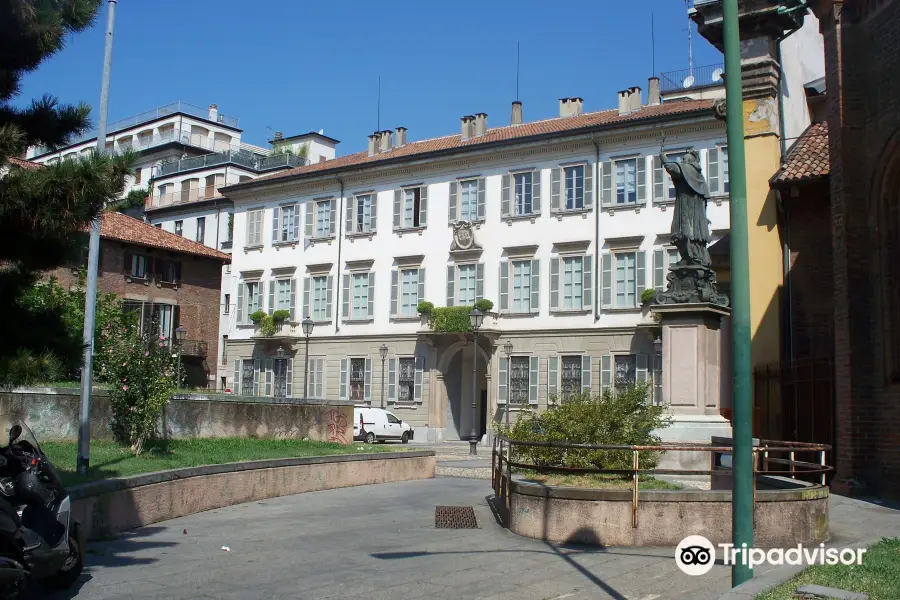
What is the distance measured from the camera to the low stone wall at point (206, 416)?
49.2ft

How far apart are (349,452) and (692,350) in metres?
8.10

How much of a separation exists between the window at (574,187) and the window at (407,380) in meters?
10.3

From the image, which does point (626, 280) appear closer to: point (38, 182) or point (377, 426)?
point (377, 426)

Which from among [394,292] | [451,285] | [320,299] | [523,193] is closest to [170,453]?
[451,285]

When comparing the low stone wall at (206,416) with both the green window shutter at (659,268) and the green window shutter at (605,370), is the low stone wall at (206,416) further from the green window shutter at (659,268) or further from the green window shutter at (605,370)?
the green window shutter at (659,268)

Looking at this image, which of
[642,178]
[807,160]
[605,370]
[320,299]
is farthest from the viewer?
[320,299]

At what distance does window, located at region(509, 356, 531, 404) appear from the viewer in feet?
125

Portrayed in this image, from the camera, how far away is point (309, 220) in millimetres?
45750

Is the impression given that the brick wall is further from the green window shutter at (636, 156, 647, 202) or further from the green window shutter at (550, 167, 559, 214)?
the green window shutter at (636, 156, 647, 202)

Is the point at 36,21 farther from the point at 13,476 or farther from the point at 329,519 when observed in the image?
the point at 329,519

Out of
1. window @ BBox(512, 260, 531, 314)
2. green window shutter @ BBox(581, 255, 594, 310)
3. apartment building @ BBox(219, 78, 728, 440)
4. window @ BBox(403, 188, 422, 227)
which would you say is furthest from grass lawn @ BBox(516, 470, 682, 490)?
window @ BBox(403, 188, 422, 227)

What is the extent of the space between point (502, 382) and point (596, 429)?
27.0 meters

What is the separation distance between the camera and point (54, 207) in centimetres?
777

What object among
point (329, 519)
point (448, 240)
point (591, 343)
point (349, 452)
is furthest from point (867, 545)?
point (448, 240)
